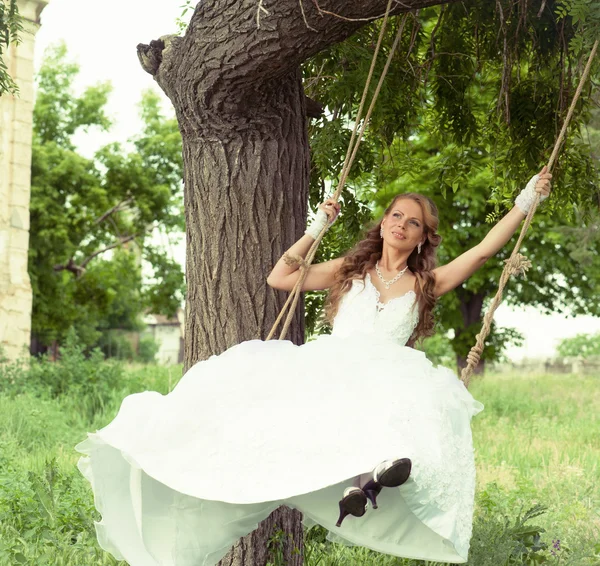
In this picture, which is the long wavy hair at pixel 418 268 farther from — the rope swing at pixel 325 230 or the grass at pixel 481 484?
the grass at pixel 481 484

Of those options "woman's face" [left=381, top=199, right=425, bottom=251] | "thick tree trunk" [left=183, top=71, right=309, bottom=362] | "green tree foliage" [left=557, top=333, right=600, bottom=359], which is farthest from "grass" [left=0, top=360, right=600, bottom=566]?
"green tree foliage" [left=557, top=333, right=600, bottom=359]

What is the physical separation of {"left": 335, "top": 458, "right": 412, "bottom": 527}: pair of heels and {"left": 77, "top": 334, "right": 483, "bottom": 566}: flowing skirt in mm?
54

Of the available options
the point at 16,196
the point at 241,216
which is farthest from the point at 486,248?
the point at 16,196

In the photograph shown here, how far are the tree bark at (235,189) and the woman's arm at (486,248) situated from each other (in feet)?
2.74

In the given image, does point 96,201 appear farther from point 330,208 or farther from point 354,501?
point 354,501

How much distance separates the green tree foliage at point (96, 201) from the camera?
2275 centimetres

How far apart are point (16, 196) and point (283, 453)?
13.4 metres

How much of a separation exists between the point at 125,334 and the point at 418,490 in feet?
127

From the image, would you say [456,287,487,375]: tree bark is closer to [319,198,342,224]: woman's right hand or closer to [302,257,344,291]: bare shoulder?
[302,257,344,291]: bare shoulder

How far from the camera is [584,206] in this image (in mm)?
5973

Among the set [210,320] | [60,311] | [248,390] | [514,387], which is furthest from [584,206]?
[60,311]

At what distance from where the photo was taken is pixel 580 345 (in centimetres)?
3975

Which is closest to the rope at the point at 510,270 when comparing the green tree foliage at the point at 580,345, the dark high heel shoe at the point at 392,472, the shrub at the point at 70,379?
the dark high heel shoe at the point at 392,472

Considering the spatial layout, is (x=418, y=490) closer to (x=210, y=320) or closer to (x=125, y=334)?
(x=210, y=320)
